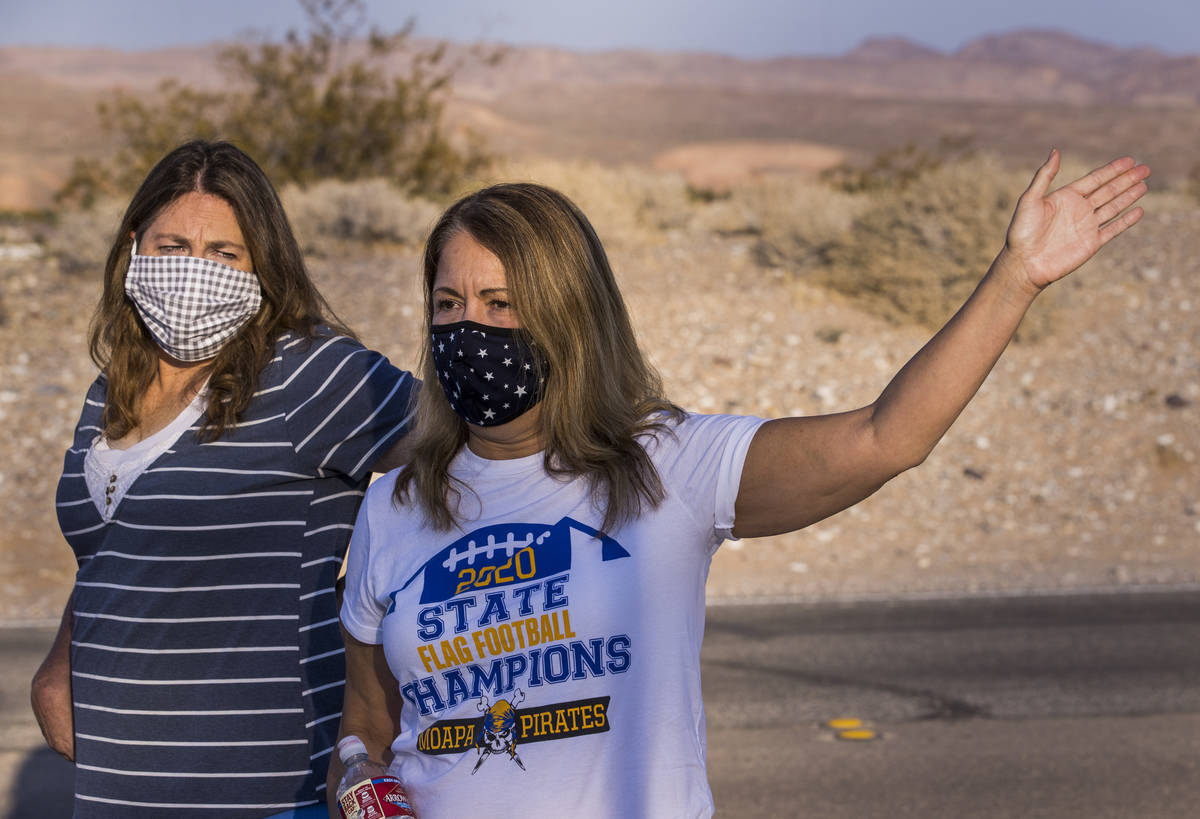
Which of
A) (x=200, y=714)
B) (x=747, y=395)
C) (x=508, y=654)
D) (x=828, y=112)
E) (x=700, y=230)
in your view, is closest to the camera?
(x=508, y=654)

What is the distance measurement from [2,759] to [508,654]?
16.2ft

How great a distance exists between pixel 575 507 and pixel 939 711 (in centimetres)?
495

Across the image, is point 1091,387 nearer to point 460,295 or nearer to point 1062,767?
point 1062,767

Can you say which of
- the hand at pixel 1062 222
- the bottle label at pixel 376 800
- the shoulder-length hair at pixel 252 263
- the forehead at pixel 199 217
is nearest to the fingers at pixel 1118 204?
the hand at pixel 1062 222

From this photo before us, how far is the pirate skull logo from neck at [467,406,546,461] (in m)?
0.46

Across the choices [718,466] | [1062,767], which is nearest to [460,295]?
[718,466]

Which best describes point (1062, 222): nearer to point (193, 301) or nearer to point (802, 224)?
point (193, 301)

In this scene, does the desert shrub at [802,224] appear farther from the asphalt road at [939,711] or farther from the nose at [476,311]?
Result: the nose at [476,311]

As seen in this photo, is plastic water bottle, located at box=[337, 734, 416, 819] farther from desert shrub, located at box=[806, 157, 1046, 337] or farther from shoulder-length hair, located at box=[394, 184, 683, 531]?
desert shrub, located at box=[806, 157, 1046, 337]

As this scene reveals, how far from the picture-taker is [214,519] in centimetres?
260

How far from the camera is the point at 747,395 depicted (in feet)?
47.5

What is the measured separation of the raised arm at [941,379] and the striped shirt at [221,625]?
1.01 m

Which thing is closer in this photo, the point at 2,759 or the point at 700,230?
the point at 2,759

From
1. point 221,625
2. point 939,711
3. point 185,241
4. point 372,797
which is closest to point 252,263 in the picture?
point 185,241
